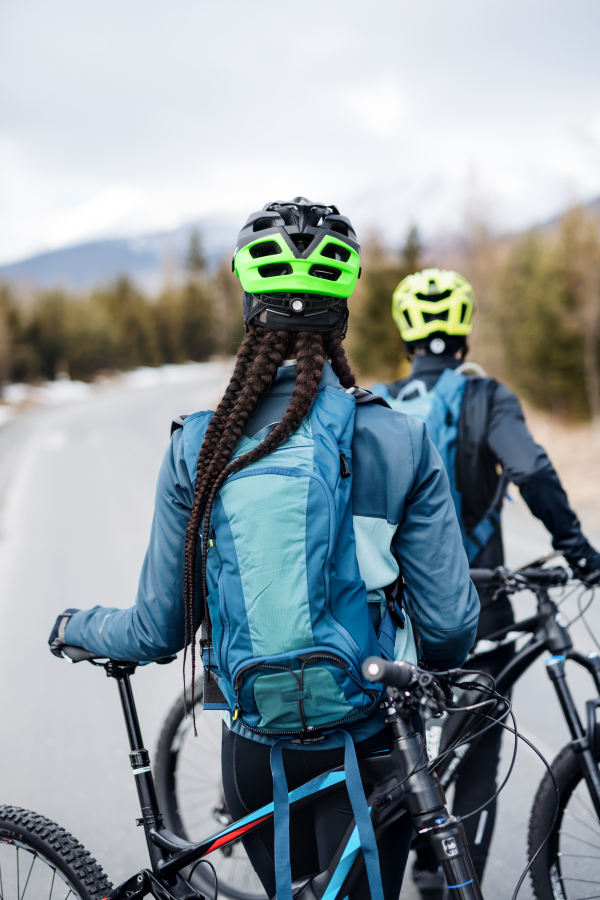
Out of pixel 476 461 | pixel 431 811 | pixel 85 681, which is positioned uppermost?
pixel 476 461

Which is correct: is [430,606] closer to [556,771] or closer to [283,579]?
[283,579]

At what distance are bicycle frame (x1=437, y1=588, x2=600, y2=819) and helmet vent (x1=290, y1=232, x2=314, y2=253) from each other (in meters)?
1.62

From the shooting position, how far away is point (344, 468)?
63.6 inches

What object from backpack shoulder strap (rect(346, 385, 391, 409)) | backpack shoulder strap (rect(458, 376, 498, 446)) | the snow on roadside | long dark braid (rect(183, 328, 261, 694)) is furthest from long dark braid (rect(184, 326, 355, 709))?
the snow on roadside

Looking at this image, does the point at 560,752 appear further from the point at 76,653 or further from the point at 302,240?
the point at 302,240

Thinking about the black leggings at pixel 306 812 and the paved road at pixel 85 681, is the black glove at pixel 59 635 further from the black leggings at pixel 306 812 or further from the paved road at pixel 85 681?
the paved road at pixel 85 681

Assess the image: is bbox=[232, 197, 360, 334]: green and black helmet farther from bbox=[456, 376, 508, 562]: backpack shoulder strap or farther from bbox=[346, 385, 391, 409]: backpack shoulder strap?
bbox=[456, 376, 508, 562]: backpack shoulder strap

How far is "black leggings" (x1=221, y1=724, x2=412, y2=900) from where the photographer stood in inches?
68.1

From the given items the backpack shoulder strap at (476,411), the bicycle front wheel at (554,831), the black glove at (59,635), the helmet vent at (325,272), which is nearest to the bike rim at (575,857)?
the bicycle front wheel at (554,831)

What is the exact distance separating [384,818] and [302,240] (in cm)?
145

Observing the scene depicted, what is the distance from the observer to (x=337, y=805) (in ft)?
5.71

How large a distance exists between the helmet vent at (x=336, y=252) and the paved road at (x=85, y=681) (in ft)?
1.39

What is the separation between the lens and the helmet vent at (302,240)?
178 cm

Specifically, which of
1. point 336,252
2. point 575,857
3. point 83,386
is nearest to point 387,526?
point 336,252
